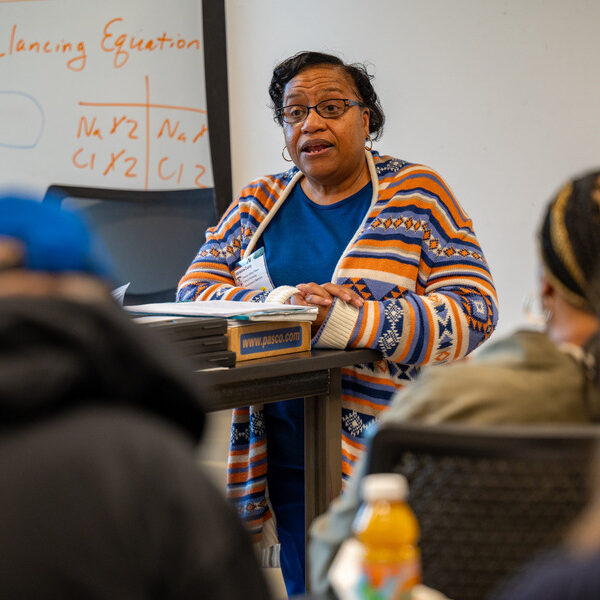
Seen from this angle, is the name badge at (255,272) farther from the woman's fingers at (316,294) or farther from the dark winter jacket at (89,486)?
the dark winter jacket at (89,486)

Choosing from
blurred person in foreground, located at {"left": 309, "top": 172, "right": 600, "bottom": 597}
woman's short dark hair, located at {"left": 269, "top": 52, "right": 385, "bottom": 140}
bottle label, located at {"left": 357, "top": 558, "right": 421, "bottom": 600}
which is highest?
woman's short dark hair, located at {"left": 269, "top": 52, "right": 385, "bottom": 140}

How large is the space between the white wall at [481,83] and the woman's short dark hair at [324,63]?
685 mm

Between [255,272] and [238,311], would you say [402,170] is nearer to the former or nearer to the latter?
[255,272]

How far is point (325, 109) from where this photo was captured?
94.3 inches

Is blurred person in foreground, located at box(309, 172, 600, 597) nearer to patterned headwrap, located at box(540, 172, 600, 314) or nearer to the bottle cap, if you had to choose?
patterned headwrap, located at box(540, 172, 600, 314)

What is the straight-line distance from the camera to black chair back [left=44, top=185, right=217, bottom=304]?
3291 millimetres

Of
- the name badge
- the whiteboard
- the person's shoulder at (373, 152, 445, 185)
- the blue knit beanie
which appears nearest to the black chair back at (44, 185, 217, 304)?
the whiteboard

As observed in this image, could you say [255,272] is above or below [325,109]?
below

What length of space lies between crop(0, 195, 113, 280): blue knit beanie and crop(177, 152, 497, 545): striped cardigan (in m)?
1.42

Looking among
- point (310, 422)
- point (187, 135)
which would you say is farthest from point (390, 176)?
point (187, 135)

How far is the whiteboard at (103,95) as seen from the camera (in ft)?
10.4

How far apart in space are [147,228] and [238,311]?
1482 millimetres

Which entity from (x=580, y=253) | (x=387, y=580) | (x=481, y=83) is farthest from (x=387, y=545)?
(x=481, y=83)

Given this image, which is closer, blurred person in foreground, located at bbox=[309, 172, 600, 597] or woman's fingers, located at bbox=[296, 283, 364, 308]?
blurred person in foreground, located at bbox=[309, 172, 600, 597]
